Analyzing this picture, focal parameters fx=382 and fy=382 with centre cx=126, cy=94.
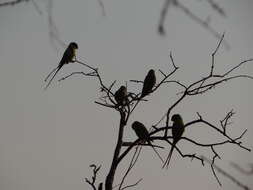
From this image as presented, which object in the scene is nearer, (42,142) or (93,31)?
(42,142)

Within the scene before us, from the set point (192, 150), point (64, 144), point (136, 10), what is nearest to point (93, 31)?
point (136, 10)

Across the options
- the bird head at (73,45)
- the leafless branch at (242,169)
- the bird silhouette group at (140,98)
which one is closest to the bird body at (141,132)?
the bird silhouette group at (140,98)

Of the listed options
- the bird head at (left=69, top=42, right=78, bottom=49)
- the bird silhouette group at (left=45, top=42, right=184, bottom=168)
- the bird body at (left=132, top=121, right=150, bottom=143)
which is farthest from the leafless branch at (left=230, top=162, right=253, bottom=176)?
the bird head at (left=69, top=42, right=78, bottom=49)

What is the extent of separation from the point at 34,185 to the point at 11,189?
0.27ft

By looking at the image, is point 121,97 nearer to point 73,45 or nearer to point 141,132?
point 141,132

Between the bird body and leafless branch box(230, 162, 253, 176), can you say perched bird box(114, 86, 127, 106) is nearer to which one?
the bird body

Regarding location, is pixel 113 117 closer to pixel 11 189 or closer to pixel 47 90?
pixel 47 90

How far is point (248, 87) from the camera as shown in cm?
173

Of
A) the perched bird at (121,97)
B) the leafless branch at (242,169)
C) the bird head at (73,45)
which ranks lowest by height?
the leafless branch at (242,169)

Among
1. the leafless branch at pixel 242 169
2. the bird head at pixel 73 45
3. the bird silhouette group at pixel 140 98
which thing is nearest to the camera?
the bird silhouette group at pixel 140 98

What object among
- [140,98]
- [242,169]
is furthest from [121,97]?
[242,169]

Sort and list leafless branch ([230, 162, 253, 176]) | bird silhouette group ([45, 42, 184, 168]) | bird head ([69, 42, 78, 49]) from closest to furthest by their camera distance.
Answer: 1. bird silhouette group ([45, 42, 184, 168])
2. bird head ([69, 42, 78, 49])
3. leafless branch ([230, 162, 253, 176])

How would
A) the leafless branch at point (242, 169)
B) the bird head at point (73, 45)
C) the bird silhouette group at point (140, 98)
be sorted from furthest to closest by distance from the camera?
the leafless branch at point (242, 169)
the bird head at point (73, 45)
the bird silhouette group at point (140, 98)

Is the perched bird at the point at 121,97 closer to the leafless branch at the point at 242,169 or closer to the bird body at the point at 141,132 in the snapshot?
the bird body at the point at 141,132
